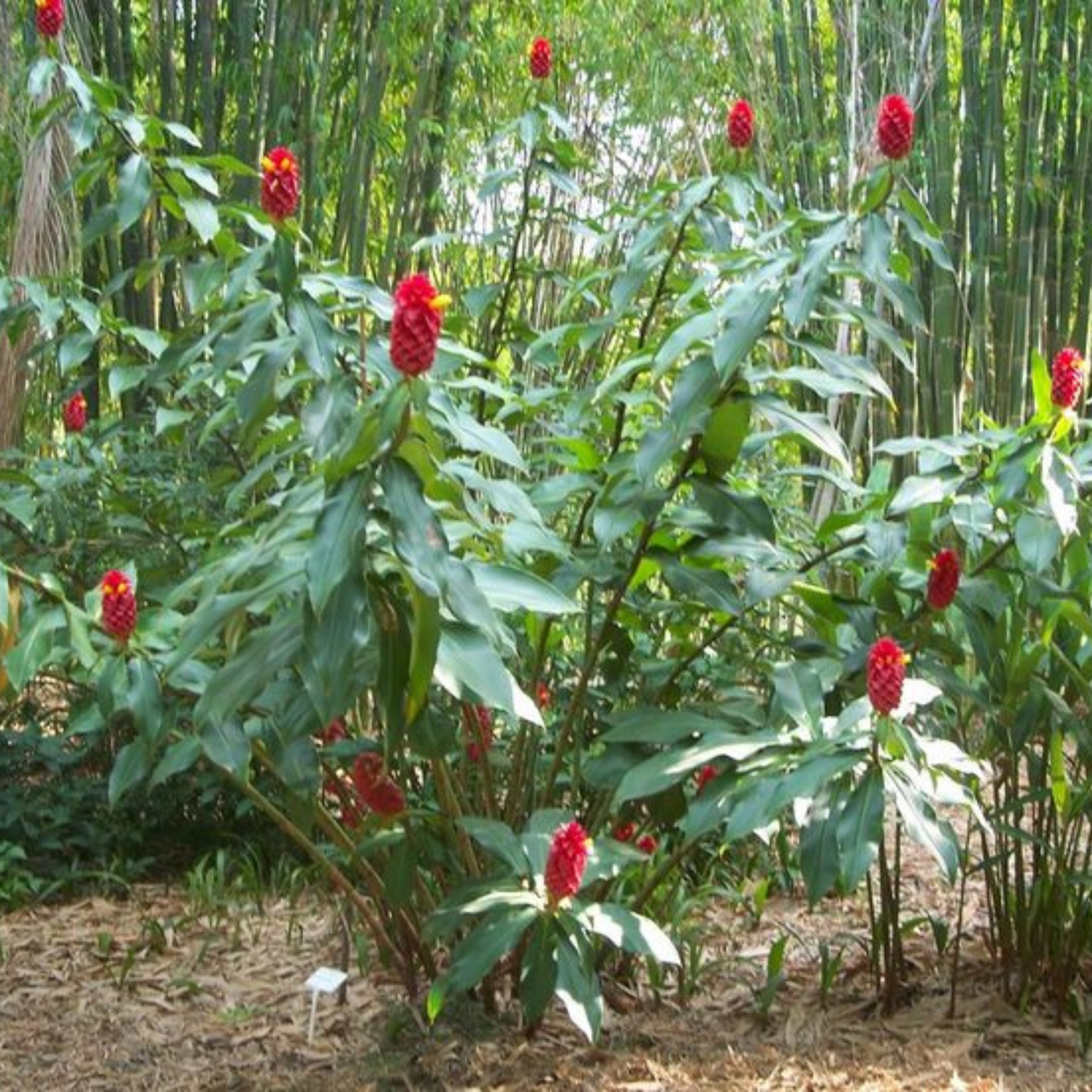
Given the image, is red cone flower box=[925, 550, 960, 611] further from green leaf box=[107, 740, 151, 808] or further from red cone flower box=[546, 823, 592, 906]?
green leaf box=[107, 740, 151, 808]

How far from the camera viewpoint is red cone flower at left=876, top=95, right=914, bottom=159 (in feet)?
5.48

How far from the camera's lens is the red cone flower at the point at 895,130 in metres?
1.67

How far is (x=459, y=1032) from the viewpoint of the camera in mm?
2012

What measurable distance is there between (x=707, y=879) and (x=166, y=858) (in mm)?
1117

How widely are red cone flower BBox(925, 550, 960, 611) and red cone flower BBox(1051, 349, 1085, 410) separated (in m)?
0.22

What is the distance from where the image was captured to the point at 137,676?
1.62m

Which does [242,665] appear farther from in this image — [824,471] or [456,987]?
[824,471]

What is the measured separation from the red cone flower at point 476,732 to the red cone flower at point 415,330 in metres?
0.75

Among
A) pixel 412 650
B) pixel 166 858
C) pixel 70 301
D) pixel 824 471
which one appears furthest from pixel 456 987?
pixel 166 858

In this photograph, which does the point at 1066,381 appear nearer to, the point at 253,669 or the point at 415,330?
the point at 415,330

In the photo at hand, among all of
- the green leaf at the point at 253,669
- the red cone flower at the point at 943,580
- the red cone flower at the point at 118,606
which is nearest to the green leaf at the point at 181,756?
the red cone flower at the point at 118,606

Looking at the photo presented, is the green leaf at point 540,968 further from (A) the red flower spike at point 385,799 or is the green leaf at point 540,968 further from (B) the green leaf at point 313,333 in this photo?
(B) the green leaf at point 313,333

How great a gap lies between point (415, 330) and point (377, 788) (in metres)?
0.71


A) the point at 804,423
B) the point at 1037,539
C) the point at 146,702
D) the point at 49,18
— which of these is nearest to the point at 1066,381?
the point at 1037,539
